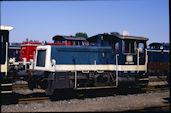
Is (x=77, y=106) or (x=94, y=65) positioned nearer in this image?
(x=77, y=106)

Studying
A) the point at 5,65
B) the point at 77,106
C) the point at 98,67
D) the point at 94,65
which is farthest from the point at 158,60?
the point at 5,65

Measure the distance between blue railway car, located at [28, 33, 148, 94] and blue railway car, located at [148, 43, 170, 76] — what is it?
5.42 m

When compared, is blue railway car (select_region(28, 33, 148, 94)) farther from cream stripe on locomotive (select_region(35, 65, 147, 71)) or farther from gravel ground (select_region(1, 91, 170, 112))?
gravel ground (select_region(1, 91, 170, 112))

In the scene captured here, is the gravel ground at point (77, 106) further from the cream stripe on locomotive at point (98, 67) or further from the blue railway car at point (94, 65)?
the cream stripe on locomotive at point (98, 67)

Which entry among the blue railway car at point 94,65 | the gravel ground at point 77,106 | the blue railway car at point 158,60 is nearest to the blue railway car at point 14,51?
the blue railway car at point 94,65

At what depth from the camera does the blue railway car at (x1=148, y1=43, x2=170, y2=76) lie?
15453 mm

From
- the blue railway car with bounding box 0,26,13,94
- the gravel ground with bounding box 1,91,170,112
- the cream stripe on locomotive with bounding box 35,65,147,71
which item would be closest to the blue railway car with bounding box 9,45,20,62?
the cream stripe on locomotive with bounding box 35,65,147,71

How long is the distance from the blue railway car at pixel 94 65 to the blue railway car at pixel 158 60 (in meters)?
5.42

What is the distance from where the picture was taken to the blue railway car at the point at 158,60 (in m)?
15.5

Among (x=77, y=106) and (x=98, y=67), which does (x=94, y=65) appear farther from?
(x=77, y=106)

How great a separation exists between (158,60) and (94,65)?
33.6 feet

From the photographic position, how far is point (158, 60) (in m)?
17.7

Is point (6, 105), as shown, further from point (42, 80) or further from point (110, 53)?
point (110, 53)

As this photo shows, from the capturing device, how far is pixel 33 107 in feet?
23.7
